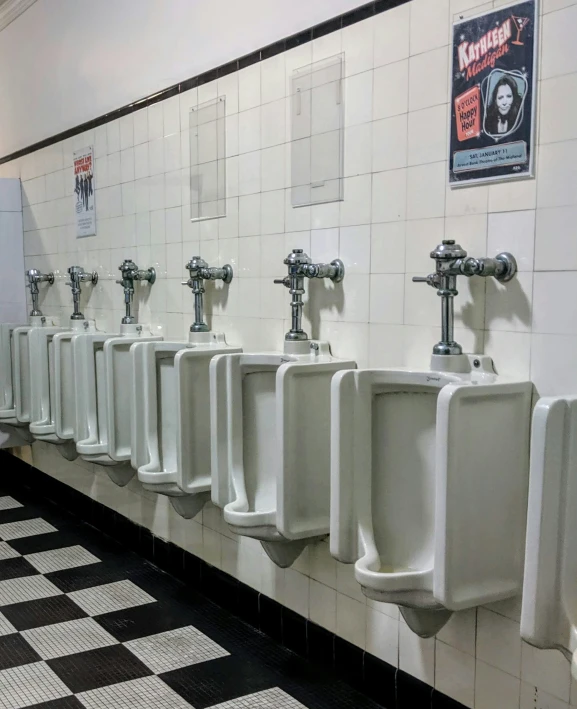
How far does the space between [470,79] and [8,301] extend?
3122 millimetres

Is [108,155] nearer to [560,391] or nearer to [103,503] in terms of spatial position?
[103,503]

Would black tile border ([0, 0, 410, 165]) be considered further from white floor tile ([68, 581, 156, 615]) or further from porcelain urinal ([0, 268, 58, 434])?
white floor tile ([68, 581, 156, 615])

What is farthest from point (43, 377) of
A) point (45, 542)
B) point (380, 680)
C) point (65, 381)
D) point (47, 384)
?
point (380, 680)

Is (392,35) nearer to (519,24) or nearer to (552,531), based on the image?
(519,24)

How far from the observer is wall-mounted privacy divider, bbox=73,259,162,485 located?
2.93 m

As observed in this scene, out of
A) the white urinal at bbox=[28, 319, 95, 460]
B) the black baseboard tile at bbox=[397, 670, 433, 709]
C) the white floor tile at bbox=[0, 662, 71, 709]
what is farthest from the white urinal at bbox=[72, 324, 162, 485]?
the black baseboard tile at bbox=[397, 670, 433, 709]

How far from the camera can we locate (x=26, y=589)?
9.33ft

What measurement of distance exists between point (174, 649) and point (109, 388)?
0.99m

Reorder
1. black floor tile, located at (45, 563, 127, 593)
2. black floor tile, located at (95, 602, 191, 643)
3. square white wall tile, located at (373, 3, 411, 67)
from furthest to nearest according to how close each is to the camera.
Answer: black floor tile, located at (45, 563, 127, 593)
black floor tile, located at (95, 602, 191, 643)
square white wall tile, located at (373, 3, 411, 67)

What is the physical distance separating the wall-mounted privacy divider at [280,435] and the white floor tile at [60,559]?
112cm

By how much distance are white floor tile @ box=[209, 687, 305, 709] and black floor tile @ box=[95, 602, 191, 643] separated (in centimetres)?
49

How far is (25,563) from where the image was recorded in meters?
3.10

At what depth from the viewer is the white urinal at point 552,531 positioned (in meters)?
1.44

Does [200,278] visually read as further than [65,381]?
No
